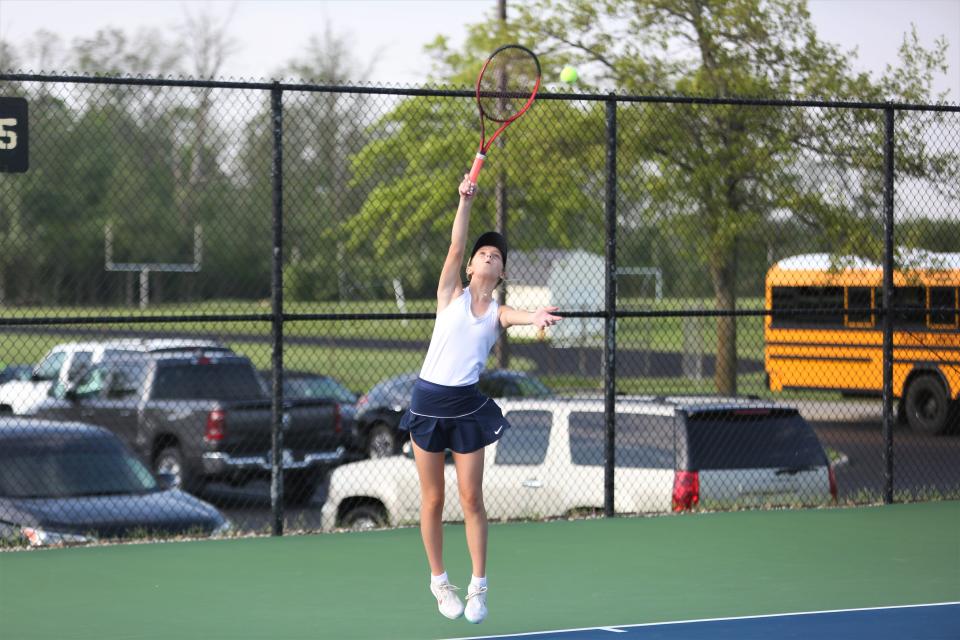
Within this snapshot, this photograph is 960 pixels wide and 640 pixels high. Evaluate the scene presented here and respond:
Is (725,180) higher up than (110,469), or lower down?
higher up

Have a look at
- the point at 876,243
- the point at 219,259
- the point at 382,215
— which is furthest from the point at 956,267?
the point at 219,259

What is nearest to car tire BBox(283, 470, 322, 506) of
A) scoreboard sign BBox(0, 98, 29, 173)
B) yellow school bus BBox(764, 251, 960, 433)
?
yellow school bus BBox(764, 251, 960, 433)

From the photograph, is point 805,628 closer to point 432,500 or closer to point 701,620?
point 701,620

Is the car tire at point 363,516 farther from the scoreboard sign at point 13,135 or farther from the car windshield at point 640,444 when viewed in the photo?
the scoreboard sign at point 13,135

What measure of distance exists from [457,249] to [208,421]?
10433 millimetres

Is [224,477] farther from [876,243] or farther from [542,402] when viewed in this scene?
[876,243]

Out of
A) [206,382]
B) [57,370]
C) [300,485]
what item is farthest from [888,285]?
[57,370]

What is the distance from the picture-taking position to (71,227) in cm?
4503

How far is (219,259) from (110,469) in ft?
103

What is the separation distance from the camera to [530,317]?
6672 millimetres

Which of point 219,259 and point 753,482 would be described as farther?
point 219,259

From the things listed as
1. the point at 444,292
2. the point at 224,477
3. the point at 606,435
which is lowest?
the point at 224,477

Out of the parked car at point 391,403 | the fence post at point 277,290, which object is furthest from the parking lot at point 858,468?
the fence post at point 277,290

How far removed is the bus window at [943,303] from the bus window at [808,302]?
1.25m
